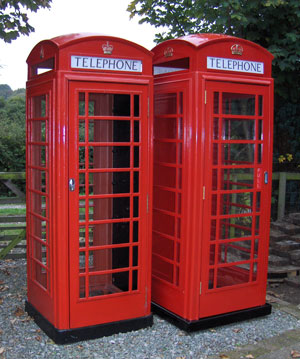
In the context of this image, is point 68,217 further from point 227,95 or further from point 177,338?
point 227,95

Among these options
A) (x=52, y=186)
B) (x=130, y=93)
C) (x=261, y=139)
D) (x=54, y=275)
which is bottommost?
(x=54, y=275)

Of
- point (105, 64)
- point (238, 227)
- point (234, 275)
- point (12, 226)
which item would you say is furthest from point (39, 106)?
point (12, 226)

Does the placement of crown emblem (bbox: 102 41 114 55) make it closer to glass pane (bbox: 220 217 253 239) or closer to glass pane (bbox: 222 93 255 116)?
glass pane (bbox: 222 93 255 116)

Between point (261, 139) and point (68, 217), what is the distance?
1914mm

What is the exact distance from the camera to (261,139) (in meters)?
4.26

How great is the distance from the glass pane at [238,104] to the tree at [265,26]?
2.78 meters

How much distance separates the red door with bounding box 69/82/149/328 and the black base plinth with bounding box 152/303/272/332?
0.27 meters

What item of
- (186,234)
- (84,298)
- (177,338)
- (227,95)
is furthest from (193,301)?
(227,95)

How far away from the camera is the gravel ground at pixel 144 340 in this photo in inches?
143

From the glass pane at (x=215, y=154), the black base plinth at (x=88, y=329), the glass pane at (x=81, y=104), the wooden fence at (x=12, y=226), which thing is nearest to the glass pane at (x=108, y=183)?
the glass pane at (x=81, y=104)

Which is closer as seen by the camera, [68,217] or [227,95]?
[68,217]

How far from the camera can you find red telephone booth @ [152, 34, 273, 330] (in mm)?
3920

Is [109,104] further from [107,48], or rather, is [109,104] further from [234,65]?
[234,65]

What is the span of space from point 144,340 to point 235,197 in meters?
1.54
